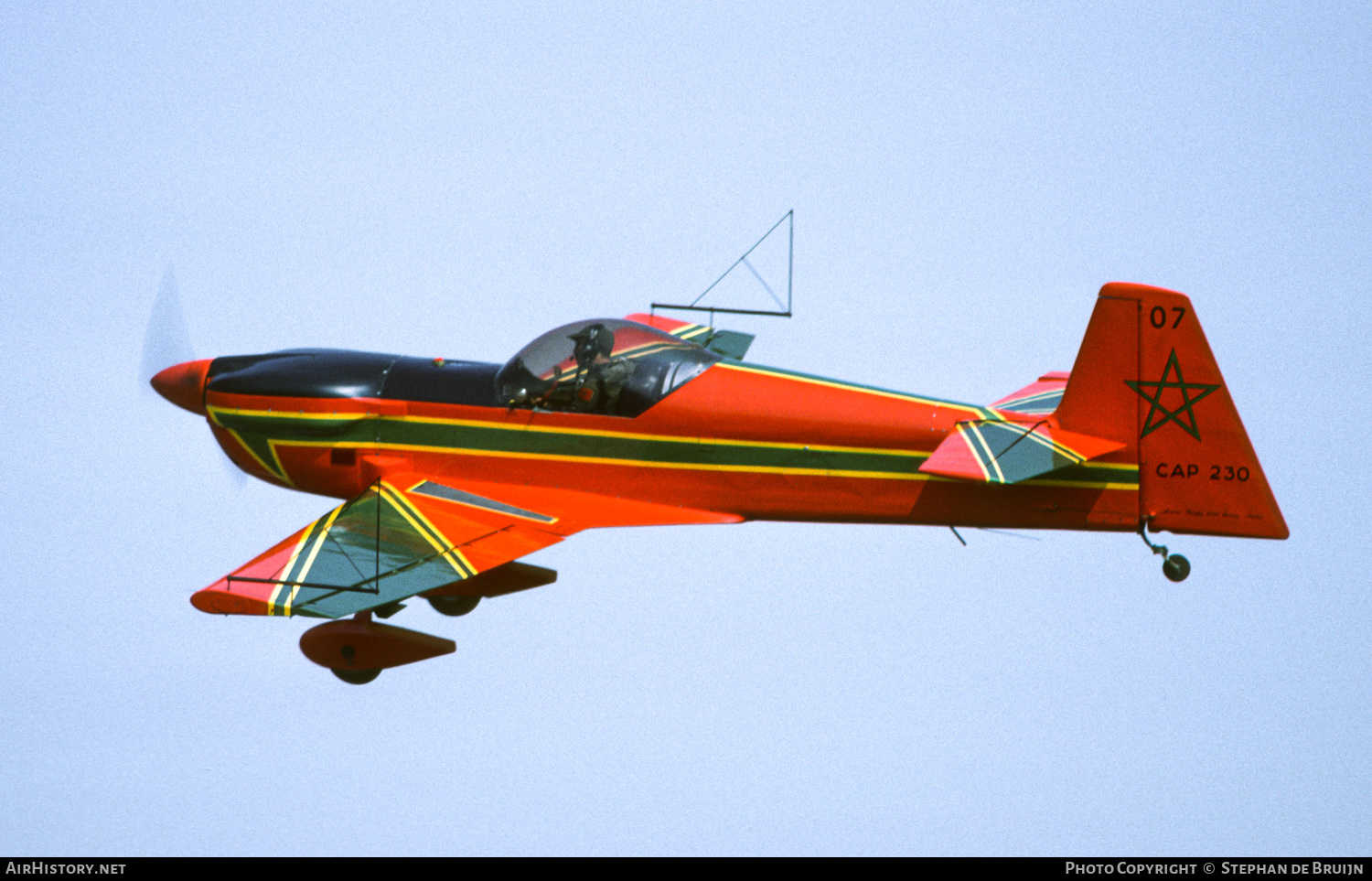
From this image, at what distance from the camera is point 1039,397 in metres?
11.8

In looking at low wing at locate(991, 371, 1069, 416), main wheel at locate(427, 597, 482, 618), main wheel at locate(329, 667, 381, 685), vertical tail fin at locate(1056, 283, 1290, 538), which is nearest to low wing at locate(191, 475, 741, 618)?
main wheel at locate(329, 667, 381, 685)

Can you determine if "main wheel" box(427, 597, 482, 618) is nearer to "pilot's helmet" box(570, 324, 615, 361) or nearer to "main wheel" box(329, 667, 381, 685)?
"main wheel" box(329, 667, 381, 685)

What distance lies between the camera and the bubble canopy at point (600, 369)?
36.0 ft

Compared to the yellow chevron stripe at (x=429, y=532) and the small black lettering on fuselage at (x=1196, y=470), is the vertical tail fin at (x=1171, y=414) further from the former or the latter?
the yellow chevron stripe at (x=429, y=532)

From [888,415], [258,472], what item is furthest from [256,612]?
[888,415]

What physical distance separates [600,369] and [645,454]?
26.6 inches

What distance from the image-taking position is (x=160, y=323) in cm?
1259

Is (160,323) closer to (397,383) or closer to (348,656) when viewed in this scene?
(397,383)

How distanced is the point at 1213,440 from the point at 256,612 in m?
6.11

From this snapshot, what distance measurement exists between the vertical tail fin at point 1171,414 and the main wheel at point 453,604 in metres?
4.68

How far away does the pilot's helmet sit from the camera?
11.1m

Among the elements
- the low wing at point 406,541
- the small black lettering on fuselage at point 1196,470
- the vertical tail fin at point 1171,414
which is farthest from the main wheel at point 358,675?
the small black lettering on fuselage at point 1196,470

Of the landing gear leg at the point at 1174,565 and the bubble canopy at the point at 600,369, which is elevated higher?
the bubble canopy at the point at 600,369

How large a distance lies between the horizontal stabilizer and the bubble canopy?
1862 millimetres
